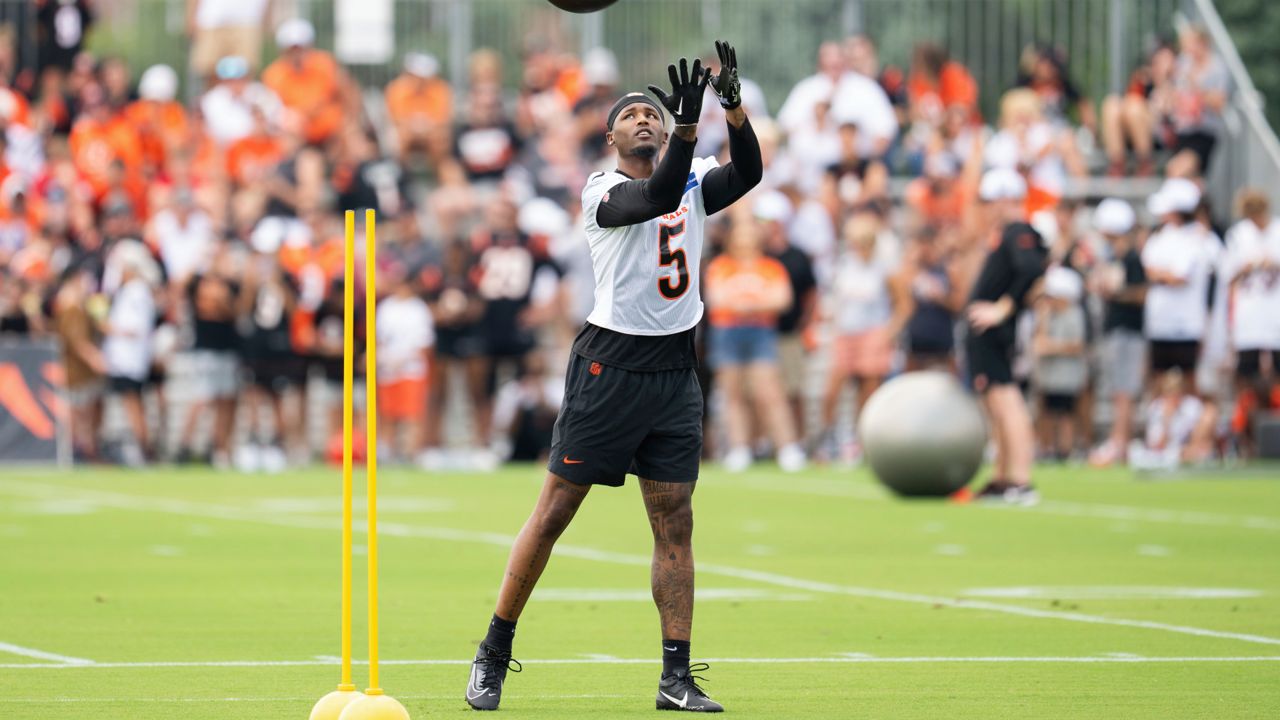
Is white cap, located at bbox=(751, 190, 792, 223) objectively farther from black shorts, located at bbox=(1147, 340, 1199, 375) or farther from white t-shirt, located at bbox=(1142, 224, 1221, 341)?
black shorts, located at bbox=(1147, 340, 1199, 375)

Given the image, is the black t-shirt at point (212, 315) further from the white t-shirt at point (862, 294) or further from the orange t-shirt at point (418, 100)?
the white t-shirt at point (862, 294)

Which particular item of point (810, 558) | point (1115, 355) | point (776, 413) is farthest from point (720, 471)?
point (810, 558)

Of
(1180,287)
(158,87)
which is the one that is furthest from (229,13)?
(1180,287)

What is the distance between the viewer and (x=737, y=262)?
22984mm

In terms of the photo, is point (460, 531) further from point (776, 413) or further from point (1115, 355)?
point (1115, 355)

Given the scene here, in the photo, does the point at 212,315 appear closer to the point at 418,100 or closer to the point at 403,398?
the point at 403,398

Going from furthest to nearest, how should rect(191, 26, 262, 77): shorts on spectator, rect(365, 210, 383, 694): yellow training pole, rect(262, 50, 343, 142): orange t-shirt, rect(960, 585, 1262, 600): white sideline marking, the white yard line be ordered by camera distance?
1. rect(191, 26, 262, 77): shorts on spectator
2. rect(262, 50, 343, 142): orange t-shirt
3. rect(960, 585, 1262, 600): white sideline marking
4. the white yard line
5. rect(365, 210, 383, 694): yellow training pole

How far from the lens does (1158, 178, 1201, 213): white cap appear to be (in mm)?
22703

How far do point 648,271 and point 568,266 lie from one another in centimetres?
1636

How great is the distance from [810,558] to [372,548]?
741cm

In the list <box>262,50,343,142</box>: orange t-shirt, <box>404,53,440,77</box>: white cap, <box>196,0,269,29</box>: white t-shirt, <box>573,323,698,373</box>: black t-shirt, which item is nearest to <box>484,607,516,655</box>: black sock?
<box>573,323,698,373</box>: black t-shirt

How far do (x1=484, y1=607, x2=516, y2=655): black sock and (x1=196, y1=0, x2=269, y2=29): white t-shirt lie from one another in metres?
21.8

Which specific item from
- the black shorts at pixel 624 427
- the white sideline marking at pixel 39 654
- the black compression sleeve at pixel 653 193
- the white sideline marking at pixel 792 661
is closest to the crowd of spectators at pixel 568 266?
the white sideline marking at pixel 792 661

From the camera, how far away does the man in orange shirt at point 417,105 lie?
26.5 m
